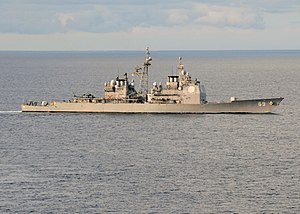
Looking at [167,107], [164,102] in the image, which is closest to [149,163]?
→ [167,107]

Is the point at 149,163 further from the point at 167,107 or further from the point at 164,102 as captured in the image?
the point at 164,102

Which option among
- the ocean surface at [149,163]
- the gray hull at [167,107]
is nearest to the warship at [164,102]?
the gray hull at [167,107]

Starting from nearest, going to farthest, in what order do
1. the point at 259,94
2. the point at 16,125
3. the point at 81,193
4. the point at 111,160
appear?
the point at 81,193 < the point at 111,160 < the point at 16,125 < the point at 259,94

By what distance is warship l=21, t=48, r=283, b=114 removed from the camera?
114m

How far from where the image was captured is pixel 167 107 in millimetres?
115062

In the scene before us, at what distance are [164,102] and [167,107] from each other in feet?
3.18

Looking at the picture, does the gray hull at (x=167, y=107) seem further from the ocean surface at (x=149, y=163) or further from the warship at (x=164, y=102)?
the ocean surface at (x=149, y=163)

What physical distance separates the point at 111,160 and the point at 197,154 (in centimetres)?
930

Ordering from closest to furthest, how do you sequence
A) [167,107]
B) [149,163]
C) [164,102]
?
[149,163] → [167,107] → [164,102]

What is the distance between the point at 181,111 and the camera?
114750mm

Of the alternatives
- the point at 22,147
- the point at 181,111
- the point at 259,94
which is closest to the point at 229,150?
the point at 22,147

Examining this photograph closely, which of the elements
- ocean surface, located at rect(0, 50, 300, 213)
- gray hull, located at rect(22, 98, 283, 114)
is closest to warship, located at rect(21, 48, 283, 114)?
gray hull, located at rect(22, 98, 283, 114)

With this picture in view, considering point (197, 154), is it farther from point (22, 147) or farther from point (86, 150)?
point (22, 147)

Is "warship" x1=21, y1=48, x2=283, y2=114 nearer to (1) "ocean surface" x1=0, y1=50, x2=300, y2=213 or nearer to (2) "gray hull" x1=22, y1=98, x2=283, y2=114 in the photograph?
(2) "gray hull" x1=22, y1=98, x2=283, y2=114
